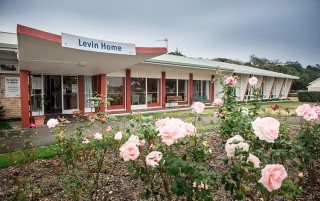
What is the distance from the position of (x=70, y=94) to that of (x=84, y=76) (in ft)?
4.58

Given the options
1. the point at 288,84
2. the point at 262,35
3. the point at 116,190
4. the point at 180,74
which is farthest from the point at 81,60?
the point at 288,84

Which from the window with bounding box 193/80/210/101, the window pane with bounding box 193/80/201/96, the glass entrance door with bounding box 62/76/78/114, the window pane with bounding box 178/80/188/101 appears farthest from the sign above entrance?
the window pane with bounding box 193/80/201/96

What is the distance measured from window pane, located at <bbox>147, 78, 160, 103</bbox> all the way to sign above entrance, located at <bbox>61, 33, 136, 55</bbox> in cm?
881

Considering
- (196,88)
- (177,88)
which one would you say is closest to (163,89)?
(177,88)

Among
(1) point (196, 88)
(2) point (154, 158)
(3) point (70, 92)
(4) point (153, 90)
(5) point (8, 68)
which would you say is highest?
(5) point (8, 68)

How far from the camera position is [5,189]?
4094mm

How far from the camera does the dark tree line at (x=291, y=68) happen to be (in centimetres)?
5412

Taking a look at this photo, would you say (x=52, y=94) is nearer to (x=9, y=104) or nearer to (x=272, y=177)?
(x=9, y=104)

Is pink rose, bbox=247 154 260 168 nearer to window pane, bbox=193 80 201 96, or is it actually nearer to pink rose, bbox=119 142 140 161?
pink rose, bbox=119 142 140 161

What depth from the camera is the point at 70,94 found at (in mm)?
14164

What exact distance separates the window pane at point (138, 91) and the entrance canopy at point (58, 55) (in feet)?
17.7

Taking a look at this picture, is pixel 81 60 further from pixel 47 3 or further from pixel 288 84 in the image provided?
pixel 288 84

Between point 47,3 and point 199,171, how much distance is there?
14.9 metres

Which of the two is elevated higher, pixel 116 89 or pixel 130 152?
pixel 116 89
